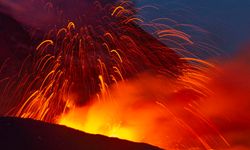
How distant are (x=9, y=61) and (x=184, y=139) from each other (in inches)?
193

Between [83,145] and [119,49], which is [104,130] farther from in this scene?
[83,145]

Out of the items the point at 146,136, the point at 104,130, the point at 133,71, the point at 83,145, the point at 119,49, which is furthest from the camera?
the point at 133,71

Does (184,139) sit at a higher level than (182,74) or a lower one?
lower

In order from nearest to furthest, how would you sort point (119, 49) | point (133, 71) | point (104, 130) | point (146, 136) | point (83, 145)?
point (83, 145), point (104, 130), point (146, 136), point (119, 49), point (133, 71)

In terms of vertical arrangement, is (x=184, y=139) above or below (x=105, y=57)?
below

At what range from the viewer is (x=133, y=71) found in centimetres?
1248

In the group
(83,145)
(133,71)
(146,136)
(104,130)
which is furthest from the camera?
(133,71)

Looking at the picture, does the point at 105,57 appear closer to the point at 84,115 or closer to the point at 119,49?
the point at 119,49

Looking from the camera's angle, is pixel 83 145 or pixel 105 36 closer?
pixel 83 145

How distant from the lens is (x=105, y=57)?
1145 centimetres

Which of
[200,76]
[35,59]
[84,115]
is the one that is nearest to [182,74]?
[200,76]

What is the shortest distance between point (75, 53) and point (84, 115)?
1.65m

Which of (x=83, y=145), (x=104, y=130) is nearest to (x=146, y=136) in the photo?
(x=104, y=130)

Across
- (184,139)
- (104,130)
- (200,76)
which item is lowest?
(104,130)
